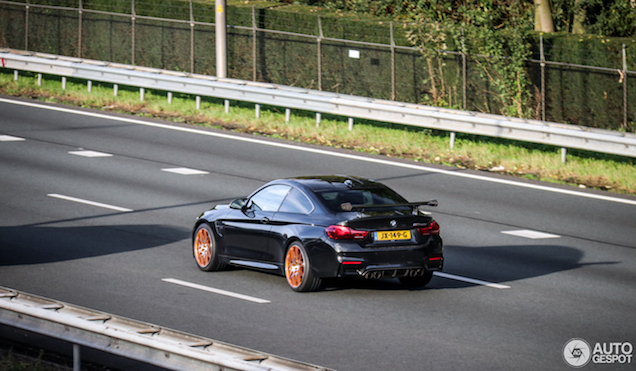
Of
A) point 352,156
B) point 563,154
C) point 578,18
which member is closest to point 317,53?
point 578,18

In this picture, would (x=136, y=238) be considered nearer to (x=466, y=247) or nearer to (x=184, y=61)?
(x=466, y=247)

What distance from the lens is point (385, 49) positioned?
26891mm

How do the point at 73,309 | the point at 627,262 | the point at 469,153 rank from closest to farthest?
the point at 73,309 < the point at 627,262 < the point at 469,153

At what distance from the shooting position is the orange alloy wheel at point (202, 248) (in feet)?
39.4

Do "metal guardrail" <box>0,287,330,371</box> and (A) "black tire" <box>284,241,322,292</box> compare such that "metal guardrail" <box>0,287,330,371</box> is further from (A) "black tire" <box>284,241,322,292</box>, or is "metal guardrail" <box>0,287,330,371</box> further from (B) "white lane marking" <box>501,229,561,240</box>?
(B) "white lane marking" <box>501,229,561,240</box>

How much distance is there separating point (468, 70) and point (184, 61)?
1034 cm

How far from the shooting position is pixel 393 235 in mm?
10367

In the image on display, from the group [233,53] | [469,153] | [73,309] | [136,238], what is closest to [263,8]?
[233,53]

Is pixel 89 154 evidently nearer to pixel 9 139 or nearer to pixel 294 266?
pixel 9 139

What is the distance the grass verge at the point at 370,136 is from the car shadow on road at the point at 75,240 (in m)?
8.45

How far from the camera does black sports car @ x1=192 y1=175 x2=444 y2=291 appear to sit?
1026 centimetres

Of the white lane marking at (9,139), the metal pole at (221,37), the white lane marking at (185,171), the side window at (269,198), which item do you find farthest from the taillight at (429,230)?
the metal pole at (221,37)

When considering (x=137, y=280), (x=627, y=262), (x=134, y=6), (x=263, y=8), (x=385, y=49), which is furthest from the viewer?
(x=134, y=6)

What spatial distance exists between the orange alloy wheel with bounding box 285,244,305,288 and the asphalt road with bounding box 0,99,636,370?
0.15 metres
